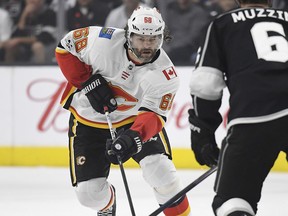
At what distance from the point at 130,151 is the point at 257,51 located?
3.58 feet

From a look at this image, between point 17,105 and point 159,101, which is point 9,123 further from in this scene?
point 159,101

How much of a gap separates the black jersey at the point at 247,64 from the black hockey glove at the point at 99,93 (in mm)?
1182

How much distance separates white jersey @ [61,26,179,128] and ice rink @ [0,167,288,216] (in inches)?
35.2

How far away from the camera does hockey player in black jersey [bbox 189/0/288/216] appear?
110 inches

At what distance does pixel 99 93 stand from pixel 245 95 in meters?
1.33

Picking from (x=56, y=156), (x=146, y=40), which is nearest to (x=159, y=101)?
(x=146, y=40)

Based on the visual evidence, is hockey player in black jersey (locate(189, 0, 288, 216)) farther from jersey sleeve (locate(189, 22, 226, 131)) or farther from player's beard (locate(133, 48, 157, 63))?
player's beard (locate(133, 48, 157, 63))

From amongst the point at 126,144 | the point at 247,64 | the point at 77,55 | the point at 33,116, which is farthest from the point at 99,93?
the point at 33,116

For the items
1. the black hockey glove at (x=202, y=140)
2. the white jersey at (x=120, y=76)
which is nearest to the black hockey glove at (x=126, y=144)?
the white jersey at (x=120, y=76)

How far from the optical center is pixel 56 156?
6703mm

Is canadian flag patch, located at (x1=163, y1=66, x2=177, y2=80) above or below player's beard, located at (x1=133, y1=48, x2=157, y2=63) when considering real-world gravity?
below

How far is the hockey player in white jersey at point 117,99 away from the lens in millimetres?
3908

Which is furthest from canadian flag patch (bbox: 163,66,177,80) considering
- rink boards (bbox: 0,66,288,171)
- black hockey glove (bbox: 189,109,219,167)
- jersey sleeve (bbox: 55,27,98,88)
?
rink boards (bbox: 0,66,288,171)

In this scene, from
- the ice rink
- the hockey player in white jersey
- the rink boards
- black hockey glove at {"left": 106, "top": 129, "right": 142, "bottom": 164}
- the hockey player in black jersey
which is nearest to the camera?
the hockey player in black jersey
